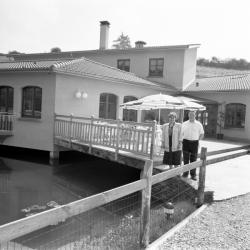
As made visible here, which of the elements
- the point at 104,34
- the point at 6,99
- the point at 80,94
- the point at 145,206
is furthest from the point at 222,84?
the point at 145,206

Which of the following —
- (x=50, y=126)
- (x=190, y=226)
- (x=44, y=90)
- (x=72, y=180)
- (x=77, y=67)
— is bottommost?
(x=72, y=180)

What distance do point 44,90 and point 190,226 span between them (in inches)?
379

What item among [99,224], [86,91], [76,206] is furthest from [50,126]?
[76,206]

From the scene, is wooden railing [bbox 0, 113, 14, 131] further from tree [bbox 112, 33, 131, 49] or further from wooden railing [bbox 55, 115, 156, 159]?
tree [bbox 112, 33, 131, 49]

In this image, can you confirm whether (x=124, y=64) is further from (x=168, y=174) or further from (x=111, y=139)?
(x=168, y=174)

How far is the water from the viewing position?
8008 millimetres

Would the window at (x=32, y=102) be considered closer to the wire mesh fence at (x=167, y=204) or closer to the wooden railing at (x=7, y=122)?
the wooden railing at (x=7, y=122)

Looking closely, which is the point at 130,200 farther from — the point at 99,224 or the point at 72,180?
the point at 72,180

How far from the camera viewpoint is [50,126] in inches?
503

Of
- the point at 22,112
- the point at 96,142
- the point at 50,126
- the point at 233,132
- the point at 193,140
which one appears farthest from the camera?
the point at 233,132

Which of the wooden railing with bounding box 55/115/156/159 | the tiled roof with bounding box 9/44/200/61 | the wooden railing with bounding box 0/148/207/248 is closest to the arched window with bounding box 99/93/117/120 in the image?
the wooden railing with bounding box 55/115/156/159

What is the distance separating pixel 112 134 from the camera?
371 inches

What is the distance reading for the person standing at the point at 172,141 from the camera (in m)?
7.60

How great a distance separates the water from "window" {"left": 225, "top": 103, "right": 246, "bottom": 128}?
8.85 metres
